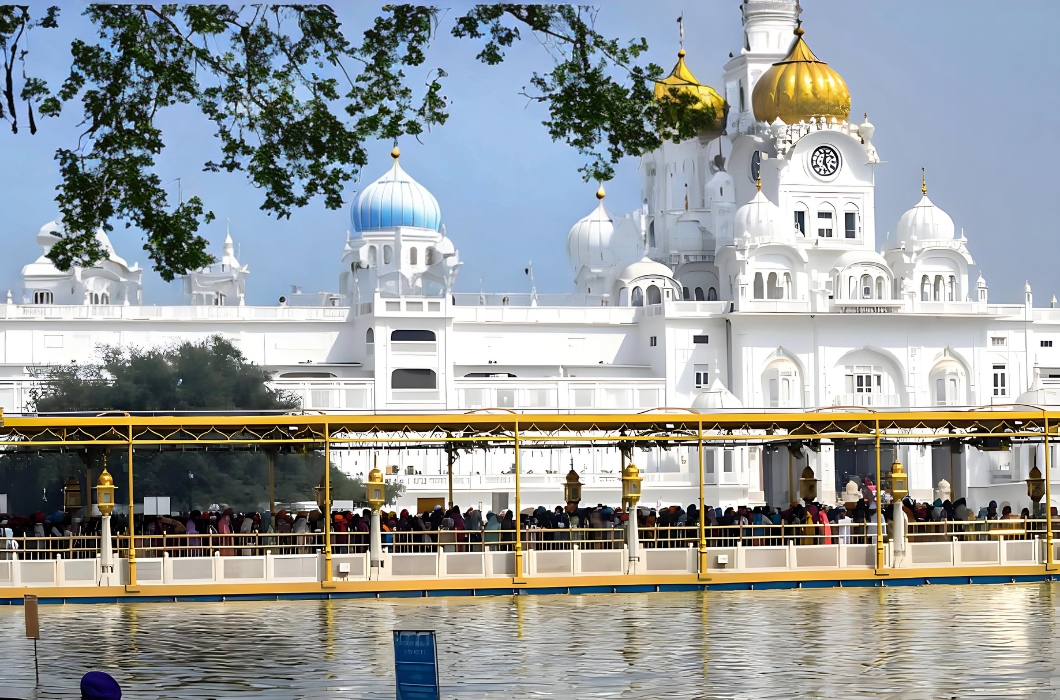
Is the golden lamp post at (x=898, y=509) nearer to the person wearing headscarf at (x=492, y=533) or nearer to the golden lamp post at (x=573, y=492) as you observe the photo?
the golden lamp post at (x=573, y=492)

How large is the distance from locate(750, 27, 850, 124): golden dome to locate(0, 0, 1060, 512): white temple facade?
8cm

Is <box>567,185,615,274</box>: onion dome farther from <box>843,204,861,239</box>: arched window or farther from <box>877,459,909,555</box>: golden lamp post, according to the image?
<box>877,459,909,555</box>: golden lamp post

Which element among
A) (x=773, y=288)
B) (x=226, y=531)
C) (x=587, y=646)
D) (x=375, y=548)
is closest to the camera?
(x=587, y=646)

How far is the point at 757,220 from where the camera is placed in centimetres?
6562

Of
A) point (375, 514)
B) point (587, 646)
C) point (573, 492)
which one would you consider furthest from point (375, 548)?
point (587, 646)

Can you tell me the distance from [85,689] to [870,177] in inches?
2382

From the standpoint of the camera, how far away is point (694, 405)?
2186 inches

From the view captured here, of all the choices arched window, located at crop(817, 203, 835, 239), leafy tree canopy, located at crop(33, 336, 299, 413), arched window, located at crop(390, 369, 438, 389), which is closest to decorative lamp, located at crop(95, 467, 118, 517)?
leafy tree canopy, located at crop(33, 336, 299, 413)

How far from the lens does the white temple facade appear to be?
60750 mm

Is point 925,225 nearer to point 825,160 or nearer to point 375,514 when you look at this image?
point 825,160

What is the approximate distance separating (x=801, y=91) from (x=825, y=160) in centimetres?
262

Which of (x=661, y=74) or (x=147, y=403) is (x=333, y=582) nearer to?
(x=661, y=74)

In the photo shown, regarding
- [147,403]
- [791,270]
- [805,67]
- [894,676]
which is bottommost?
[894,676]

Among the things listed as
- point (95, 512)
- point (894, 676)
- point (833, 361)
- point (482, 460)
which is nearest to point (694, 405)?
point (482, 460)
